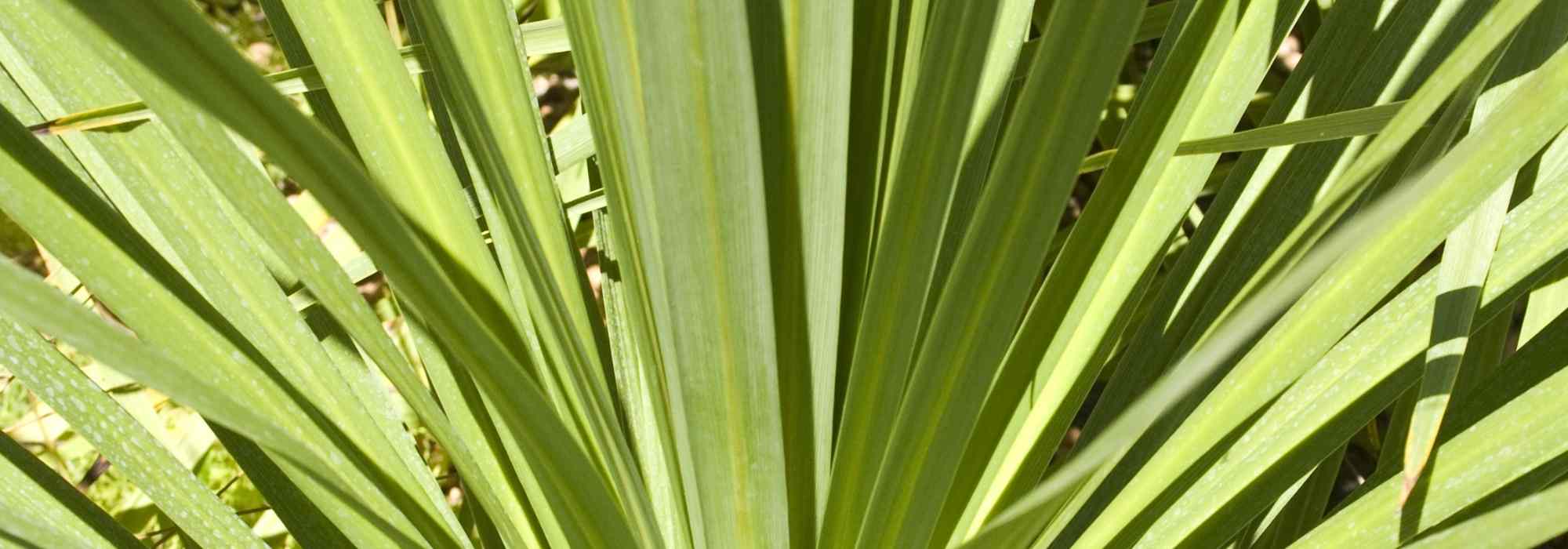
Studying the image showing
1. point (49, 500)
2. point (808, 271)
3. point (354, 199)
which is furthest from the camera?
point (49, 500)

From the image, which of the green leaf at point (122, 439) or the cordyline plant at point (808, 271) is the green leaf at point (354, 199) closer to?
the cordyline plant at point (808, 271)

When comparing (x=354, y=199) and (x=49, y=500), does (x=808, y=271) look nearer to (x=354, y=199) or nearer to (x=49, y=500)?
(x=354, y=199)

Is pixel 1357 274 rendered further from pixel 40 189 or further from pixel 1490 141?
pixel 40 189

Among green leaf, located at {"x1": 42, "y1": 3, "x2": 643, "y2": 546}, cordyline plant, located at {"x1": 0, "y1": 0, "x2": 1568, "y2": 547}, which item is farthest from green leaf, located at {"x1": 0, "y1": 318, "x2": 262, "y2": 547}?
green leaf, located at {"x1": 42, "y1": 3, "x2": 643, "y2": 546}

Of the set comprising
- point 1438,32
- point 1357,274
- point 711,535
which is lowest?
point 711,535

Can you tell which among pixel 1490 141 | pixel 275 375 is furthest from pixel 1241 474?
pixel 275 375

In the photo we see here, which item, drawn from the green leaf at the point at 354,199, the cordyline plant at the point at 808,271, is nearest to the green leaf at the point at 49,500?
the cordyline plant at the point at 808,271

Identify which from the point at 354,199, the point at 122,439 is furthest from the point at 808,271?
the point at 122,439

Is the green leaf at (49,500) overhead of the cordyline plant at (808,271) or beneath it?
beneath

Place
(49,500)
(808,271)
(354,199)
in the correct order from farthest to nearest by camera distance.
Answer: (49,500)
(808,271)
(354,199)
